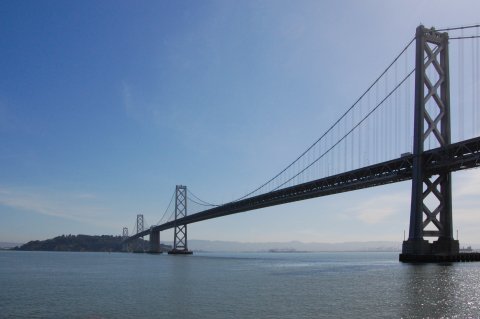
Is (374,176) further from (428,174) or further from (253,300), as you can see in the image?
(253,300)

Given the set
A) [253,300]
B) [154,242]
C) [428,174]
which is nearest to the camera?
[253,300]

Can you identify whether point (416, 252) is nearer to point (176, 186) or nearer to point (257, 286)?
point (257, 286)

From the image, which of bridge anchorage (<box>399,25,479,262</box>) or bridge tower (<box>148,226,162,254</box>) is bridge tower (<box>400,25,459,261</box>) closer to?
bridge anchorage (<box>399,25,479,262</box>)

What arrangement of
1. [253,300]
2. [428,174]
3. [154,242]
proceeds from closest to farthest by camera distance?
[253,300]
[428,174]
[154,242]

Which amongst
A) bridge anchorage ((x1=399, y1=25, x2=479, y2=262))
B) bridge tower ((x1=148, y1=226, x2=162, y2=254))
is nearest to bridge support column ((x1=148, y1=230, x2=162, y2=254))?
bridge tower ((x1=148, y1=226, x2=162, y2=254))

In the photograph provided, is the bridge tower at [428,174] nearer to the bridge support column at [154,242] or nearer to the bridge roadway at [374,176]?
the bridge roadway at [374,176]

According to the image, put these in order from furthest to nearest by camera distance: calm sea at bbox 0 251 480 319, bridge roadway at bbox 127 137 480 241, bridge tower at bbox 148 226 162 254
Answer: bridge tower at bbox 148 226 162 254 → bridge roadway at bbox 127 137 480 241 → calm sea at bbox 0 251 480 319

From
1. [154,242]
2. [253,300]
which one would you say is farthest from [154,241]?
[253,300]

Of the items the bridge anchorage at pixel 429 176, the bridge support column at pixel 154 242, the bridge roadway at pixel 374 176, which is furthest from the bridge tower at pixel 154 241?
the bridge anchorage at pixel 429 176
